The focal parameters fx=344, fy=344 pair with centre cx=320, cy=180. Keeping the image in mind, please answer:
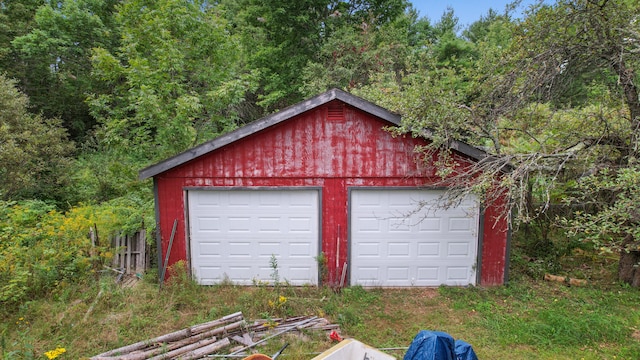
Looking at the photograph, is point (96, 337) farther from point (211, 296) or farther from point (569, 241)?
point (569, 241)

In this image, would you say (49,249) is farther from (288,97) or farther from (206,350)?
(288,97)

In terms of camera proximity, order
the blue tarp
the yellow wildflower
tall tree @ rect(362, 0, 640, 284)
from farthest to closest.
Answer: tall tree @ rect(362, 0, 640, 284) → the yellow wildflower → the blue tarp

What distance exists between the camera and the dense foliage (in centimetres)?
621

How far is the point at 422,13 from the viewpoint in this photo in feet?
84.1

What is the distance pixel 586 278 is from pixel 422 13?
913 inches

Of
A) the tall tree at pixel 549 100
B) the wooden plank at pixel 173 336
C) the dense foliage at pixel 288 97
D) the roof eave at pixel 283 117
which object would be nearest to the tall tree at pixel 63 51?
the dense foliage at pixel 288 97

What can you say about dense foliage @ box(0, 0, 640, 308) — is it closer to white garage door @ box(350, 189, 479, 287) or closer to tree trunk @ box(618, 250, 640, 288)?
tree trunk @ box(618, 250, 640, 288)

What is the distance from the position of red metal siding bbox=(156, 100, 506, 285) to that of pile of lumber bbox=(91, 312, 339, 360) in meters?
2.28

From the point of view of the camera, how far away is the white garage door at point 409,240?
727 cm

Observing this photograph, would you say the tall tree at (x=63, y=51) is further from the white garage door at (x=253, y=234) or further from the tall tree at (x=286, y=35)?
the white garage door at (x=253, y=234)

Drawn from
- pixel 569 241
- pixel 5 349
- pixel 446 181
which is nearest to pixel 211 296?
pixel 5 349

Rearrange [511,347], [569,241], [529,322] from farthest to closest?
[569,241] → [529,322] → [511,347]

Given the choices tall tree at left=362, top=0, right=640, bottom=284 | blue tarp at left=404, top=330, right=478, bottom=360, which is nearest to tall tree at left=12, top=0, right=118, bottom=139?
tall tree at left=362, top=0, right=640, bottom=284

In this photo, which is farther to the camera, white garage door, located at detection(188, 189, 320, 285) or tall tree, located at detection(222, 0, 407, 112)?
tall tree, located at detection(222, 0, 407, 112)
